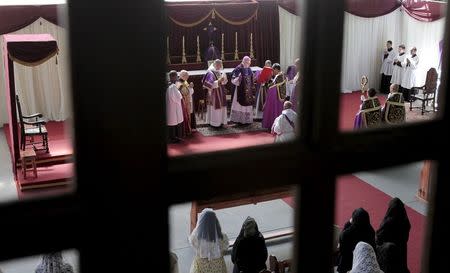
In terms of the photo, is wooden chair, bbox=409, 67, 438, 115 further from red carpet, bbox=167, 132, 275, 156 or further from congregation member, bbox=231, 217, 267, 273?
congregation member, bbox=231, 217, 267, 273

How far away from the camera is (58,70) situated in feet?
35.4

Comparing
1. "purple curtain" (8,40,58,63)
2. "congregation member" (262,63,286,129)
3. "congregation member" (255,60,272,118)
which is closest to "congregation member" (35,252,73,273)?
"purple curtain" (8,40,58,63)

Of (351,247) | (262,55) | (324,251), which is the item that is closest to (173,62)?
(262,55)

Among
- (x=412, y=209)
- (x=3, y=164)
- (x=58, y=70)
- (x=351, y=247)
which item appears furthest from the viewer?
(x=58, y=70)

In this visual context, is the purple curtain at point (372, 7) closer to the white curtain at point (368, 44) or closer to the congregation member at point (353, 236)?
the white curtain at point (368, 44)

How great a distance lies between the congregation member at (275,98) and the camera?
1002 cm

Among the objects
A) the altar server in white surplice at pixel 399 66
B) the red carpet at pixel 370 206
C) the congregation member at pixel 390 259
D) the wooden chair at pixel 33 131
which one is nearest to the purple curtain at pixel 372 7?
the altar server in white surplice at pixel 399 66

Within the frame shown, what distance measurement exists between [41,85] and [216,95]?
3330mm

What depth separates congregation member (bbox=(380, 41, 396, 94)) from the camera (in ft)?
43.2

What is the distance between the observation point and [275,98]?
33.2 feet

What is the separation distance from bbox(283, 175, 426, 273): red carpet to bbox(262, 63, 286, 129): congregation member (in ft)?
8.41

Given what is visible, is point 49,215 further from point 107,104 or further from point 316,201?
point 316,201

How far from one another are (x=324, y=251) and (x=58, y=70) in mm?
10642

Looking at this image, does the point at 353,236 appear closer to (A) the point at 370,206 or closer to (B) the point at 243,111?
(A) the point at 370,206
